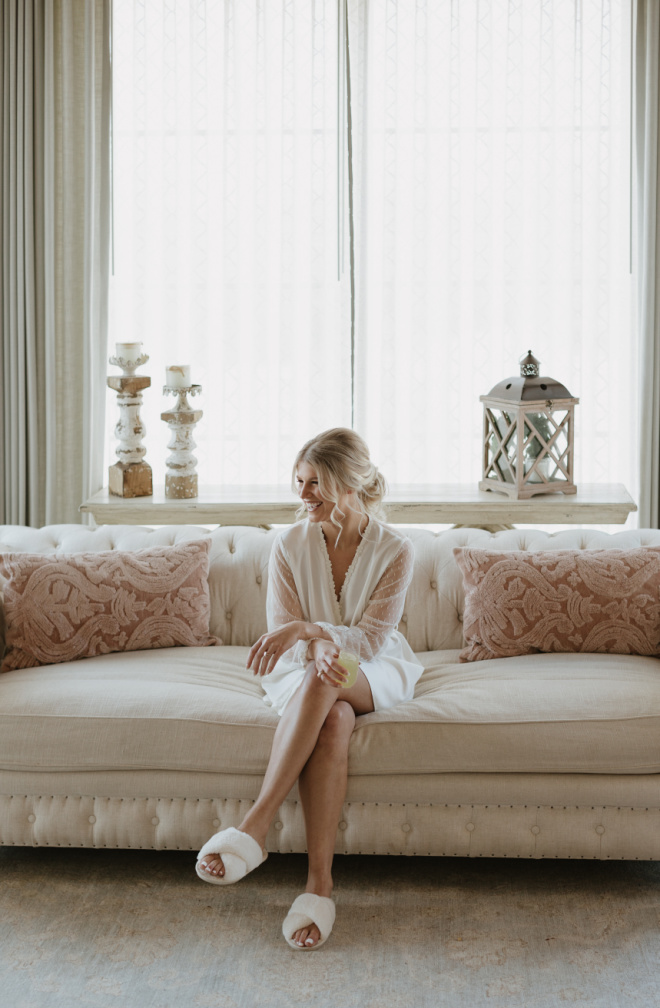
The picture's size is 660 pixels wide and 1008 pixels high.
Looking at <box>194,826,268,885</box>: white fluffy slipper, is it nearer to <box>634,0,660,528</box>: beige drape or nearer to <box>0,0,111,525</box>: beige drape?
<box>0,0,111,525</box>: beige drape

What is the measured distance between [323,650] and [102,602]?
28.3 inches

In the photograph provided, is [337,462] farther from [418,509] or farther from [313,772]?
[418,509]

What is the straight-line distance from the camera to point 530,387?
3422 mm

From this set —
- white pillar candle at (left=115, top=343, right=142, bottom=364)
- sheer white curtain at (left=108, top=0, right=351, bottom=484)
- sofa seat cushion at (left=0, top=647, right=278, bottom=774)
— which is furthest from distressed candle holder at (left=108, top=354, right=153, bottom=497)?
sofa seat cushion at (left=0, top=647, right=278, bottom=774)

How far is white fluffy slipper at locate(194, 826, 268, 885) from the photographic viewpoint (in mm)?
2191

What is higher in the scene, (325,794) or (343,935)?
(325,794)

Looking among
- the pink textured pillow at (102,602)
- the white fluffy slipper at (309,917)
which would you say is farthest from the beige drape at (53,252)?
the white fluffy slipper at (309,917)

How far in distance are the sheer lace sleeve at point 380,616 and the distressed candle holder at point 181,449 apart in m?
1.19

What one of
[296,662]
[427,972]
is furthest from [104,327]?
[427,972]

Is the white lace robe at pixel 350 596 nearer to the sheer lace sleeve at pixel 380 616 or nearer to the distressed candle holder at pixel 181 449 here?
the sheer lace sleeve at pixel 380 616

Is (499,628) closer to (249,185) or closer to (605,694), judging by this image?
(605,694)

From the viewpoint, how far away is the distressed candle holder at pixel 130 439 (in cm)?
357

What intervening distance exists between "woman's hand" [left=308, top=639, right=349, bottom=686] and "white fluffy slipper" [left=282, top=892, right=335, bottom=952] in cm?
44

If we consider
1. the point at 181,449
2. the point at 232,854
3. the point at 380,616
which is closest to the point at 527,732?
the point at 380,616
